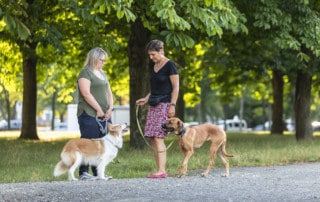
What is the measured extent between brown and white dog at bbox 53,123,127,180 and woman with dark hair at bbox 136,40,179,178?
1.92 feet

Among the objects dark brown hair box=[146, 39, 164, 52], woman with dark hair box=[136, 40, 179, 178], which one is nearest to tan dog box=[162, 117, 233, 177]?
woman with dark hair box=[136, 40, 179, 178]

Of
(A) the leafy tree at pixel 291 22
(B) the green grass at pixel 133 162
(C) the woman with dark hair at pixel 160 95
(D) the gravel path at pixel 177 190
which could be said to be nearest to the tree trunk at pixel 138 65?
(B) the green grass at pixel 133 162

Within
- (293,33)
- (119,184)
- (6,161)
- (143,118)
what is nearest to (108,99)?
(119,184)

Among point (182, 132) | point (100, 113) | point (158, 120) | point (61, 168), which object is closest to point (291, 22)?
point (182, 132)

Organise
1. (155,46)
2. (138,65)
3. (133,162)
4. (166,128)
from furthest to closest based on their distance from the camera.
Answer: (138,65) → (133,162) → (166,128) → (155,46)

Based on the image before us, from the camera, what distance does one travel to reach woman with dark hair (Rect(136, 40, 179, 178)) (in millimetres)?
10078

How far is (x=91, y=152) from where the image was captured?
32.2 feet

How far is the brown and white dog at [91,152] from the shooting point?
31.9 ft

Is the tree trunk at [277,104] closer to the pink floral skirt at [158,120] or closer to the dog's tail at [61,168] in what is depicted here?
the pink floral skirt at [158,120]

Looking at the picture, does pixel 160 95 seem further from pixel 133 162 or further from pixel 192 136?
pixel 133 162

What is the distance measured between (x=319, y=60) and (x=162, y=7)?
14.4m

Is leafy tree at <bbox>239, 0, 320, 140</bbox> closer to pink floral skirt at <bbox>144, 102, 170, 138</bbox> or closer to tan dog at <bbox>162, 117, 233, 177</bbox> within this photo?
tan dog at <bbox>162, 117, 233, 177</bbox>

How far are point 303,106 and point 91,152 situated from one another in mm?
15899

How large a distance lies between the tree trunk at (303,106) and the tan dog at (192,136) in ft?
45.5
